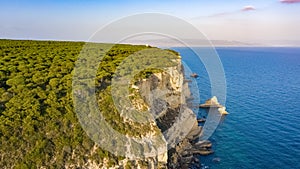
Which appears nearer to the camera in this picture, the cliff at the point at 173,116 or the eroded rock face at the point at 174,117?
the cliff at the point at 173,116

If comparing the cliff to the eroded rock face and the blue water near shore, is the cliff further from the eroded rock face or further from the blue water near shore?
the blue water near shore

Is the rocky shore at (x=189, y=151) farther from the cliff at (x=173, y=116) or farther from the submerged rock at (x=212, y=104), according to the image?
the submerged rock at (x=212, y=104)

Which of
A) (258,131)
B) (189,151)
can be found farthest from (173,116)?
(258,131)

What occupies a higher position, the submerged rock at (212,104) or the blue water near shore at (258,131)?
the submerged rock at (212,104)

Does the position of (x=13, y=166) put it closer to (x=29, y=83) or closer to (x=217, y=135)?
(x=29, y=83)

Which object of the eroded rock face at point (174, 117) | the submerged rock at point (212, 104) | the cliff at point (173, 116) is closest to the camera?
the cliff at point (173, 116)

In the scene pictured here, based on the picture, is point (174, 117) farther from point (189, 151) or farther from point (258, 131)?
point (258, 131)

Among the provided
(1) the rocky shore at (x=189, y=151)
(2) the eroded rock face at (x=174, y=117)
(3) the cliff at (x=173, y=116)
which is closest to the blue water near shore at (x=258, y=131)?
(1) the rocky shore at (x=189, y=151)

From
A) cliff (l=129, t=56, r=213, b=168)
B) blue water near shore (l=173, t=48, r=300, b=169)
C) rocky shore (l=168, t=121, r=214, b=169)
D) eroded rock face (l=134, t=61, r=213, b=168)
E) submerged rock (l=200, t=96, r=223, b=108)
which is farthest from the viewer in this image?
submerged rock (l=200, t=96, r=223, b=108)

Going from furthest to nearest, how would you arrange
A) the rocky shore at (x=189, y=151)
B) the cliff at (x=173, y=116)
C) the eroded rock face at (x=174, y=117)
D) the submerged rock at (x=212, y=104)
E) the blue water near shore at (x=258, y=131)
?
the submerged rock at (x=212, y=104), the blue water near shore at (x=258, y=131), the eroded rock face at (x=174, y=117), the cliff at (x=173, y=116), the rocky shore at (x=189, y=151)

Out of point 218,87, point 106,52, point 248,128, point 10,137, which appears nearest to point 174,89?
point 106,52

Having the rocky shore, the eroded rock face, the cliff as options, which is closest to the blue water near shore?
the rocky shore
